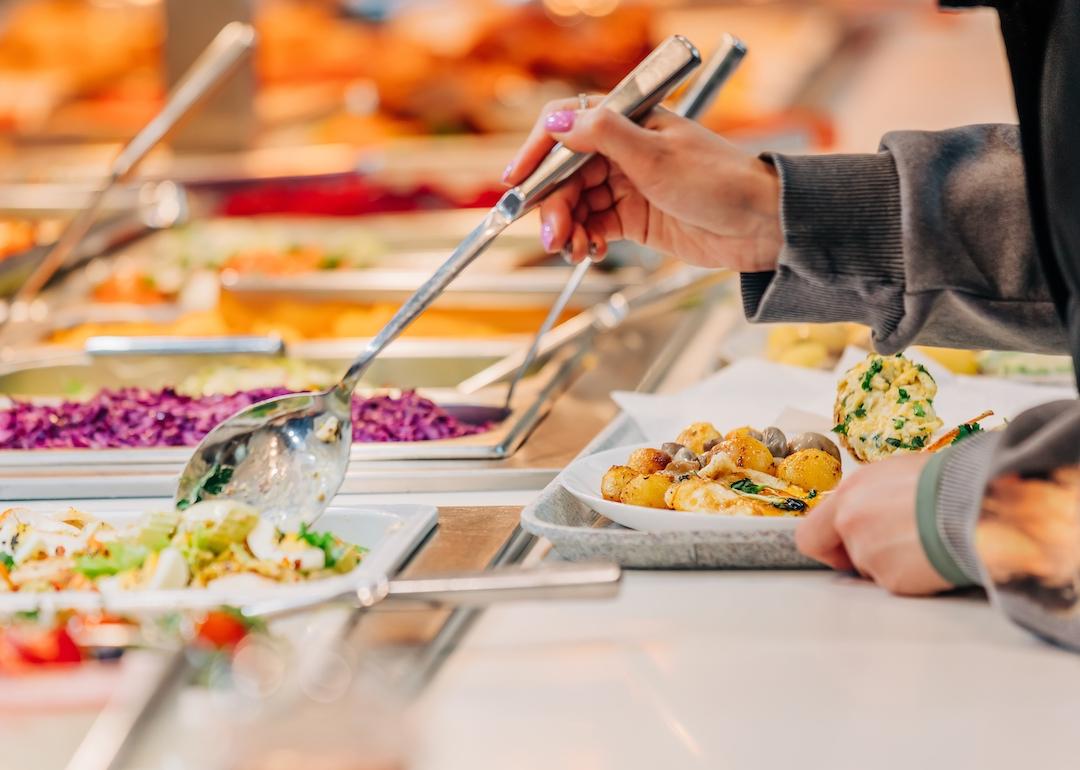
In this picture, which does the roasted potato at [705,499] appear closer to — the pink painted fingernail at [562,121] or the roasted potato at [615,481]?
the roasted potato at [615,481]

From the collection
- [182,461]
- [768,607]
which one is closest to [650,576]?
[768,607]

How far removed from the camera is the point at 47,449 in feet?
5.97

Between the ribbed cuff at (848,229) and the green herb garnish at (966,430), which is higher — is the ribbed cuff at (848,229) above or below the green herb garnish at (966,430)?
above

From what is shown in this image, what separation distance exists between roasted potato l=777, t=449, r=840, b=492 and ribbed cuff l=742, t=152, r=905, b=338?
0.61 ft

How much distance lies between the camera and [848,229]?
145cm

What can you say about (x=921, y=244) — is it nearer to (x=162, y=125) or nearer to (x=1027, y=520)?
(x=1027, y=520)

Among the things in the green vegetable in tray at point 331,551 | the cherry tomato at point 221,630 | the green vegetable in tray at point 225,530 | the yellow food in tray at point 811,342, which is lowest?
the yellow food in tray at point 811,342

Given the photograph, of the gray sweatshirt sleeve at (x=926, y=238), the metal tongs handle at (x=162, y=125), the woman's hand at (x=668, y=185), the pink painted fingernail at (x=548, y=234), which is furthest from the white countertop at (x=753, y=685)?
the metal tongs handle at (x=162, y=125)

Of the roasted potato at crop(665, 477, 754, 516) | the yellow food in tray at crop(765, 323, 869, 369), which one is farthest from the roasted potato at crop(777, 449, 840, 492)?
the yellow food in tray at crop(765, 323, 869, 369)

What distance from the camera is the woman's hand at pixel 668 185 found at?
1485 millimetres

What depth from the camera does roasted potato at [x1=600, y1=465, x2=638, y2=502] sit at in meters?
1.34

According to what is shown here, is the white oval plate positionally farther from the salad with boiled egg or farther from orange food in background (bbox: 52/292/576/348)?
orange food in background (bbox: 52/292/576/348)

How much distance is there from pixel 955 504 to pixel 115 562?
2.40 feet

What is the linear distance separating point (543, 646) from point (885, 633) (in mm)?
270
